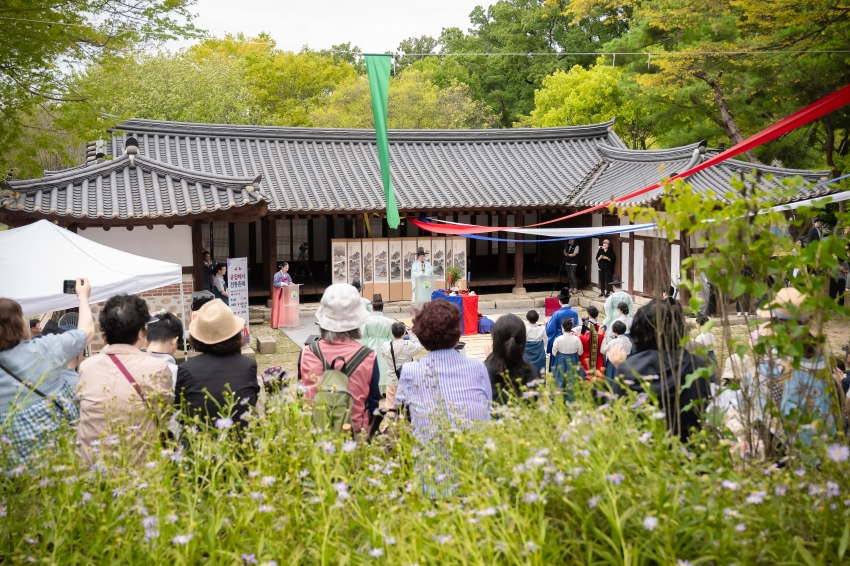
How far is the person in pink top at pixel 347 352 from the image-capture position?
3.70 metres

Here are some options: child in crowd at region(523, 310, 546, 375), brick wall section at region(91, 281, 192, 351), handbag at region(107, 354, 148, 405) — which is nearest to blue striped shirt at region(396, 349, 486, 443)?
handbag at region(107, 354, 148, 405)

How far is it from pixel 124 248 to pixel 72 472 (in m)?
10.0

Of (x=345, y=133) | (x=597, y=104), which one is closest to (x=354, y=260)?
(x=345, y=133)

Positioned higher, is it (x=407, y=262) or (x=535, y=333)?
(x=407, y=262)

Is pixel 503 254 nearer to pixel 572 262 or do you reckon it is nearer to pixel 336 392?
pixel 572 262

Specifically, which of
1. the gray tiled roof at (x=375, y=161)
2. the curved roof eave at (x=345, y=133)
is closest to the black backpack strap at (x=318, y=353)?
the gray tiled roof at (x=375, y=161)

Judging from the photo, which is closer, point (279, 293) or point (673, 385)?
point (673, 385)

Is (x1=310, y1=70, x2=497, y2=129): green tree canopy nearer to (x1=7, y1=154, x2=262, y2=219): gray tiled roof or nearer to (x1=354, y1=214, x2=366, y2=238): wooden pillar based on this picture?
(x1=354, y1=214, x2=366, y2=238): wooden pillar

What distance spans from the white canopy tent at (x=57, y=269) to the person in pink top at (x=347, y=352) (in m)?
3.74

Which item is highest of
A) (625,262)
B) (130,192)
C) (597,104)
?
(597,104)

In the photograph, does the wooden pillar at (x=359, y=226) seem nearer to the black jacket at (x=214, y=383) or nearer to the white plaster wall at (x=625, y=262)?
the white plaster wall at (x=625, y=262)

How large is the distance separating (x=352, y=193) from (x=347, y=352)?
39.7ft

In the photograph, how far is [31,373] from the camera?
349cm

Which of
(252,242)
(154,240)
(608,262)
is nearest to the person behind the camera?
(154,240)
